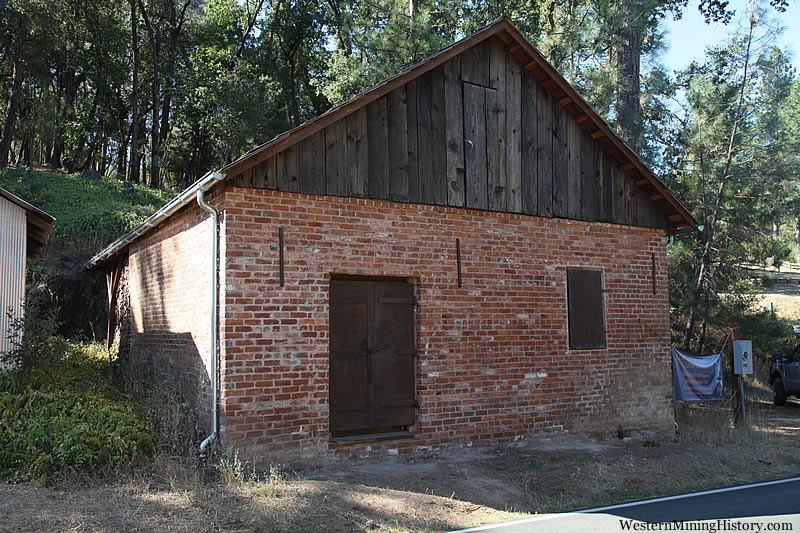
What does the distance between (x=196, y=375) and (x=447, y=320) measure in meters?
3.61

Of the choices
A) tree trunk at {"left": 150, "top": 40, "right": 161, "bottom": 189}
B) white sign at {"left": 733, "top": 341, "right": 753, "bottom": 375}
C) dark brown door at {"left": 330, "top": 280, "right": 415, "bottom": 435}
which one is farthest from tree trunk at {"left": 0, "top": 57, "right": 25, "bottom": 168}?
white sign at {"left": 733, "top": 341, "right": 753, "bottom": 375}

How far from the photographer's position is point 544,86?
428 inches

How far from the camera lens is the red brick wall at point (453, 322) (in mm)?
7973

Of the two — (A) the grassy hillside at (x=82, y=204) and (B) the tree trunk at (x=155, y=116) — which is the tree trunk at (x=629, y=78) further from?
(B) the tree trunk at (x=155, y=116)

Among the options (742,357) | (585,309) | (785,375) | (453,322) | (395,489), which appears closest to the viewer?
(395,489)

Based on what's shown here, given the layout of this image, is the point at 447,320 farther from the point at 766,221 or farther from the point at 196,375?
the point at 766,221

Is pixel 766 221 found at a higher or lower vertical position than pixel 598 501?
higher

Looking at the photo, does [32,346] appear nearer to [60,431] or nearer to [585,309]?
[60,431]

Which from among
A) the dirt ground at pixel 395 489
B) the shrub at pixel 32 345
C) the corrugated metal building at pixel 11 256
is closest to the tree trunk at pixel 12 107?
the corrugated metal building at pixel 11 256

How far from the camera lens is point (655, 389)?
452 inches

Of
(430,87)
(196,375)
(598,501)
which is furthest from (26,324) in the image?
(598,501)

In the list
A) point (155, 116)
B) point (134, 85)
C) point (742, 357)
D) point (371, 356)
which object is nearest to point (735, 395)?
point (742, 357)

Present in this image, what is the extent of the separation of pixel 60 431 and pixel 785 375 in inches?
670

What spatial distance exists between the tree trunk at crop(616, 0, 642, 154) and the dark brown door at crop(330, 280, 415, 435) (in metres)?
11.3
